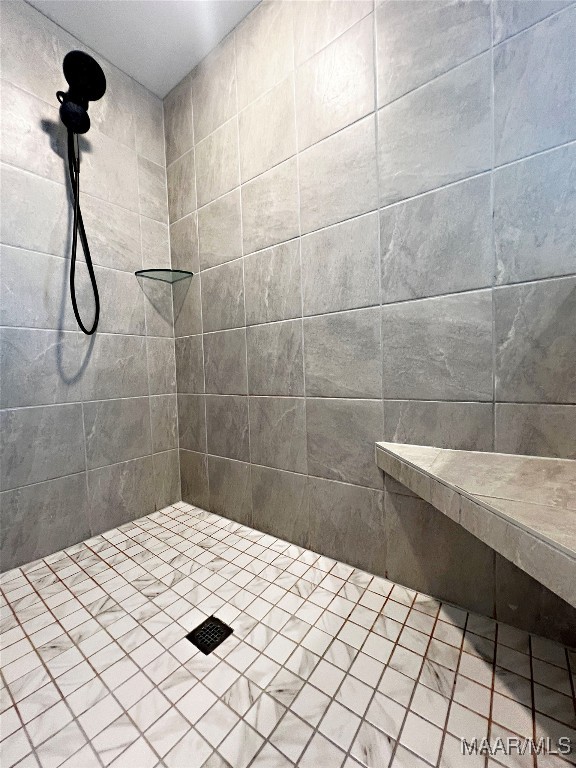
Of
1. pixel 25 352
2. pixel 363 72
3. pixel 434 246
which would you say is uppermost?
pixel 363 72

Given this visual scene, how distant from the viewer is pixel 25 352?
1.09 meters

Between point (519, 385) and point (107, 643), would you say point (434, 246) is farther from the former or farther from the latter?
point (107, 643)

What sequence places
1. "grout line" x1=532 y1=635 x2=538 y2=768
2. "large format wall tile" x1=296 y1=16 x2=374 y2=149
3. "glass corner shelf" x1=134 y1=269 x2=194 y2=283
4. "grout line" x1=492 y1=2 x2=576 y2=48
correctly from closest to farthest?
"grout line" x1=532 y1=635 x2=538 y2=768 → "grout line" x1=492 y1=2 x2=576 y2=48 → "large format wall tile" x1=296 y1=16 x2=374 y2=149 → "glass corner shelf" x1=134 y1=269 x2=194 y2=283

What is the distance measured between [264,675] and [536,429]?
0.84 m

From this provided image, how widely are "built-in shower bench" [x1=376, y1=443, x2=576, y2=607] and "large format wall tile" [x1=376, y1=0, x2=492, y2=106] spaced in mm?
999

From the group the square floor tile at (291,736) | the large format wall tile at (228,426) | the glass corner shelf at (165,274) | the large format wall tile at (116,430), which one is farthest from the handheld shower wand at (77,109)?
the square floor tile at (291,736)

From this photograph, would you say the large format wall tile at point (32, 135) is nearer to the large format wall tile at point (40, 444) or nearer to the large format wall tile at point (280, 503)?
the large format wall tile at point (40, 444)

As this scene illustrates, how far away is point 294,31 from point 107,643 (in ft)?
6.40

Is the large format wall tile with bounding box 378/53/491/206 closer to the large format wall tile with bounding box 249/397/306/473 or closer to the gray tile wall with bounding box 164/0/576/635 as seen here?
the gray tile wall with bounding box 164/0/576/635

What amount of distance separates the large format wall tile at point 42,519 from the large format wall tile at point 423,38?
1.74 meters

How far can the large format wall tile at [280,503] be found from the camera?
45.1 inches

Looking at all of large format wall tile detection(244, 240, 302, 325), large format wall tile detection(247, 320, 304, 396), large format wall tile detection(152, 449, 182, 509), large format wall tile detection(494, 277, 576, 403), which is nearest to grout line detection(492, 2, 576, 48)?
large format wall tile detection(494, 277, 576, 403)

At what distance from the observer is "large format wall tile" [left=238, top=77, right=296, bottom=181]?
1072 millimetres

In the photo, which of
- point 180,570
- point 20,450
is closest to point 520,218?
point 180,570
